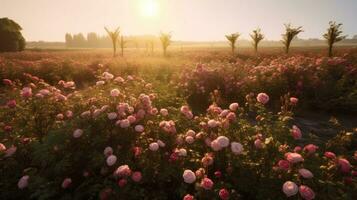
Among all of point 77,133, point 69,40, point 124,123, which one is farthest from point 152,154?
point 69,40

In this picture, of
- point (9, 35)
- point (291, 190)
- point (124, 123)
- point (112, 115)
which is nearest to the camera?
point (291, 190)

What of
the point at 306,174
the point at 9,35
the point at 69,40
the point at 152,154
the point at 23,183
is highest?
the point at 69,40

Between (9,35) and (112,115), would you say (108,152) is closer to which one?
(112,115)

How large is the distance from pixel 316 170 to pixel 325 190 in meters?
0.23

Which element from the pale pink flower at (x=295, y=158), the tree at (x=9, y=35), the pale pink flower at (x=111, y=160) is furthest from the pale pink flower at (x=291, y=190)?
the tree at (x=9, y=35)

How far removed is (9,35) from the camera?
39.9 metres

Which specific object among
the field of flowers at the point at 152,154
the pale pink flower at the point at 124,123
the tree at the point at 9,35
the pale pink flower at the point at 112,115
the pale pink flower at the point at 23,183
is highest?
the tree at the point at 9,35

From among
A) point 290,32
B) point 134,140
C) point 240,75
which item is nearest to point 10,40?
point 290,32

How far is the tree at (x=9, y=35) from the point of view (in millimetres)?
39281

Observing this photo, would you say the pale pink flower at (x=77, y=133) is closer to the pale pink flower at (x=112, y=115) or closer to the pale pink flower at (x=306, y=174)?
the pale pink flower at (x=112, y=115)

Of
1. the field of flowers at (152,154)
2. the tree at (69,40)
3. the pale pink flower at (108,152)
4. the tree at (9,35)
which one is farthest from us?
the tree at (69,40)

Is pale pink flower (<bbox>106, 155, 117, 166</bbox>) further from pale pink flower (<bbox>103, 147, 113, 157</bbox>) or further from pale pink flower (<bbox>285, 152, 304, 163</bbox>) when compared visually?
pale pink flower (<bbox>285, 152, 304, 163</bbox>)

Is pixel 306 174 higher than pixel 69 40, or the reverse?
pixel 69 40

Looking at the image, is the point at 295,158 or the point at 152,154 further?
the point at 152,154
